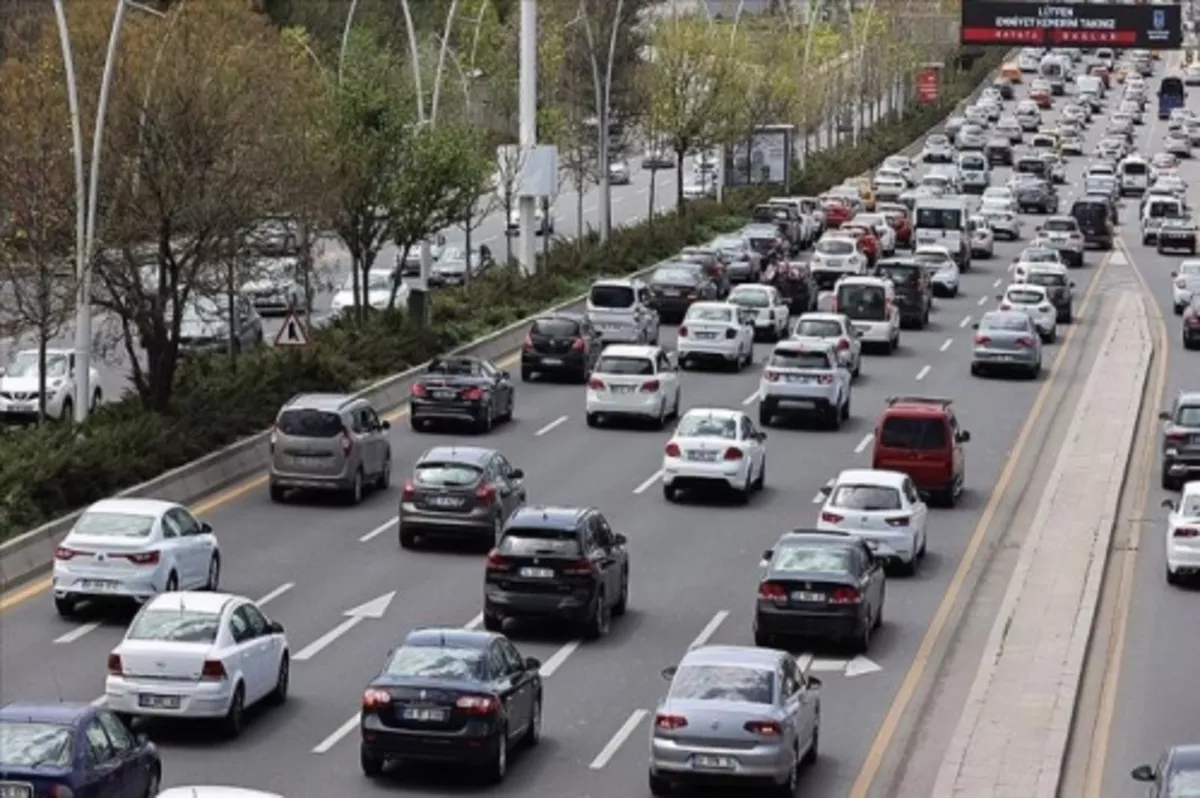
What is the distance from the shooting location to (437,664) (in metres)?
26.2

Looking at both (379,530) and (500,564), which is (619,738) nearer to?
(500,564)

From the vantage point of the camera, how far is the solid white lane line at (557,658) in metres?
32.2

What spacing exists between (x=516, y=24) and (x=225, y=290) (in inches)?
2793

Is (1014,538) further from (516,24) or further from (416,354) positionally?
(516,24)

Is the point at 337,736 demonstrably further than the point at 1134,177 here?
No

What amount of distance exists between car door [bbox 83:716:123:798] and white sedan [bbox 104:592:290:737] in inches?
184

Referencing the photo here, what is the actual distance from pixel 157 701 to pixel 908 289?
44905mm

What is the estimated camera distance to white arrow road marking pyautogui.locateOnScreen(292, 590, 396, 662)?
33.0 metres

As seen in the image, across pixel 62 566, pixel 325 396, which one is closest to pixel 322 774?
pixel 62 566

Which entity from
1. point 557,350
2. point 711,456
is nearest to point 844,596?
point 711,456

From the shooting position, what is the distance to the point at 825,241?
81750 mm

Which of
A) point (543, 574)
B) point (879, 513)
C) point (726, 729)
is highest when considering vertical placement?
point (726, 729)

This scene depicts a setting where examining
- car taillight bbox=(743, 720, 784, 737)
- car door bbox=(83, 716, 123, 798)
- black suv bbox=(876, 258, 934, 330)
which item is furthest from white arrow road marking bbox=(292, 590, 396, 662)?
black suv bbox=(876, 258, 934, 330)

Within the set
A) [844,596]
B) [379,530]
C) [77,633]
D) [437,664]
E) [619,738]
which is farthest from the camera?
[379,530]
